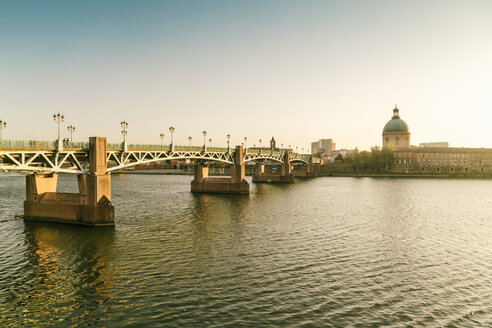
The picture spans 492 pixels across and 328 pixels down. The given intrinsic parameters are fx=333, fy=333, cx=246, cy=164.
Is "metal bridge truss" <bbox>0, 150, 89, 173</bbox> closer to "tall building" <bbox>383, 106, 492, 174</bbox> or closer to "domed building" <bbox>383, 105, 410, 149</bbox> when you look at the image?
"tall building" <bbox>383, 106, 492, 174</bbox>

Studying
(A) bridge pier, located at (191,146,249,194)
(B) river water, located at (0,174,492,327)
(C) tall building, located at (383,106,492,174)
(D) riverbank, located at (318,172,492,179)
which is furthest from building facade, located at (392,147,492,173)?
(B) river water, located at (0,174,492,327)

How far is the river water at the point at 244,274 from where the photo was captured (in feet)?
54.1

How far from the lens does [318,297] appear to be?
1867cm

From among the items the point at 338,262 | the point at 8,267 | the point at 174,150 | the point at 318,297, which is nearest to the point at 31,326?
the point at 8,267

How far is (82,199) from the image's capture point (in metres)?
36.9

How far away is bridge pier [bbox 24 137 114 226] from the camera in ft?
119

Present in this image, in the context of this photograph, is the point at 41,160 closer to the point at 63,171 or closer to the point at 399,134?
the point at 63,171

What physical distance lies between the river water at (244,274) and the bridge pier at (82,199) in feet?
4.90

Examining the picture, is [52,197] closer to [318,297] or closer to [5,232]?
[5,232]

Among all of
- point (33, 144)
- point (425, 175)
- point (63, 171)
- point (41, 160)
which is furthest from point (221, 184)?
point (425, 175)

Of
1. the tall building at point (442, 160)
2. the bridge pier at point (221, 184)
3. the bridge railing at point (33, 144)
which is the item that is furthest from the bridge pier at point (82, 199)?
the tall building at point (442, 160)

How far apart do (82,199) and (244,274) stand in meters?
23.6

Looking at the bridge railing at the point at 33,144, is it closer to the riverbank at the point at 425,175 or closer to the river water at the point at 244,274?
the river water at the point at 244,274

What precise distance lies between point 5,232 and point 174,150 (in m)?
33.5
